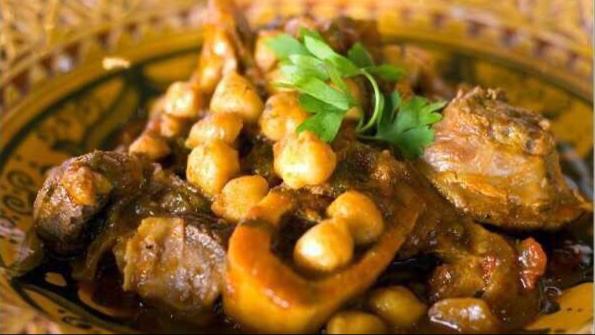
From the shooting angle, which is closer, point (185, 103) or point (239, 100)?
point (239, 100)

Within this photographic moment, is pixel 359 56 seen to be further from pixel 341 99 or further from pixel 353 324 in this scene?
pixel 353 324

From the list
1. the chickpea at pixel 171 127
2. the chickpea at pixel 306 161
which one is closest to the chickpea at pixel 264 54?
the chickpea at pixel 171 127

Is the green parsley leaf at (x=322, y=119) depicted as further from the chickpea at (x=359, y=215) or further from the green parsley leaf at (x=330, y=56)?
the chickpea at (x=359, y=215)

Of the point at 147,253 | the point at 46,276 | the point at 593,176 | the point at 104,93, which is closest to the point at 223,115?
the point at 147,253

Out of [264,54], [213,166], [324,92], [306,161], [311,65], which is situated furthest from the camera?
[264,54]

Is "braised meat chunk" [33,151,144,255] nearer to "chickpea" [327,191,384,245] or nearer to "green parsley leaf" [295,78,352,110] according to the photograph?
"green parsley leaf" [295,78,352,110]

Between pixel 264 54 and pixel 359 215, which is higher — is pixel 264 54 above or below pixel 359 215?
above

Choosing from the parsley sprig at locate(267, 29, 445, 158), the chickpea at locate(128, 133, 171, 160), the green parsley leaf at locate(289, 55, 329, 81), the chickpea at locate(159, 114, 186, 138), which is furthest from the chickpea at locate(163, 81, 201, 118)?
the green parsley leaf at locate(289, 55, 329, 81)

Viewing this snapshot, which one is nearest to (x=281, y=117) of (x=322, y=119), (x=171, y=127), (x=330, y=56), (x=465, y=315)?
(x=322, y=119)

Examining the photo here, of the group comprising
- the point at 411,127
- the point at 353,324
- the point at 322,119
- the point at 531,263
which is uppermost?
the point at 322,119
